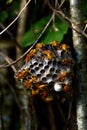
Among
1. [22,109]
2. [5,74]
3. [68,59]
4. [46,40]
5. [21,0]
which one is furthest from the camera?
[5,74]

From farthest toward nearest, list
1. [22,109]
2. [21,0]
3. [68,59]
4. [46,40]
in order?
[22,109], [21,0], [46,40], [68,59]

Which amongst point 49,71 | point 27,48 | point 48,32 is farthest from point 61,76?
point 27,48

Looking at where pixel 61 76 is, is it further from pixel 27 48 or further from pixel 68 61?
pixel 27 48

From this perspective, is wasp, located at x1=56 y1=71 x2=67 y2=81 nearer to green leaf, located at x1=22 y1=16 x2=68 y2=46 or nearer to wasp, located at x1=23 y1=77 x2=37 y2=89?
wasp, located at x1=23 y1=77 x2=37 y2=89

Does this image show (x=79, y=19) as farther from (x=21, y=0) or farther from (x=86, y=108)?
(x=21, y=0)

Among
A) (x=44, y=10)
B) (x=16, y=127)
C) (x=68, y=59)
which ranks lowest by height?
(x=16, y=127)

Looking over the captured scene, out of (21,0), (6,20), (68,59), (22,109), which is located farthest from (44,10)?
(68,59)
